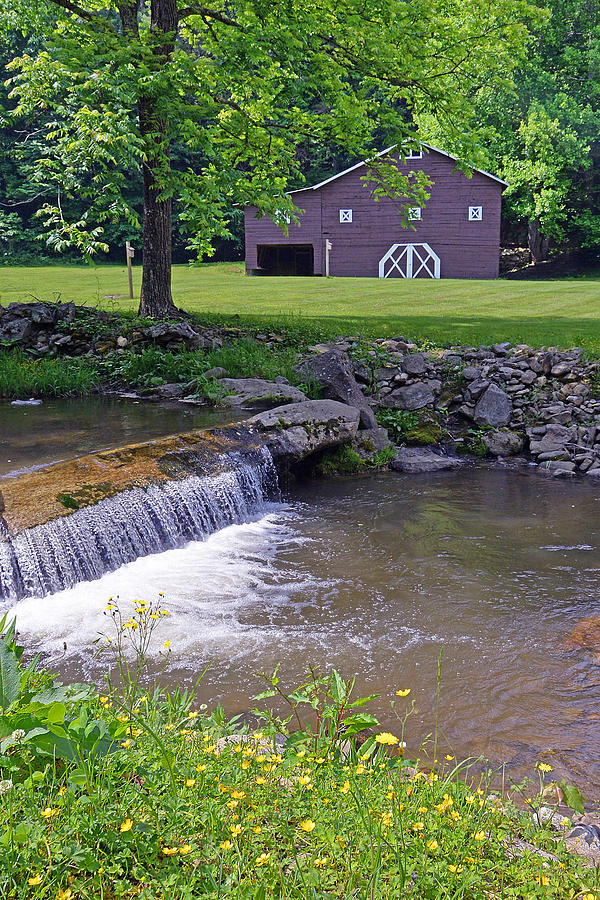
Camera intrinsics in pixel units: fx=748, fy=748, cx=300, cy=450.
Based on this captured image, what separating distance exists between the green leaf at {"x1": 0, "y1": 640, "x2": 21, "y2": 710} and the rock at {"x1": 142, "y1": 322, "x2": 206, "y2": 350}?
1103 centimetres

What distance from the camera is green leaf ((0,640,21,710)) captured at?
3182 mm

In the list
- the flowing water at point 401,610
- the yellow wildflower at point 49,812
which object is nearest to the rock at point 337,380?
the flowing water at point 401,610

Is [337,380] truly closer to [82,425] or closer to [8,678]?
[82,425]

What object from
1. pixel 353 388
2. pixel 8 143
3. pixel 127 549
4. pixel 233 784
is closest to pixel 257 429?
pixel 353 388

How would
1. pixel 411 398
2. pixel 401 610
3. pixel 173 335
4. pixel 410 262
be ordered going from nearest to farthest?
pixel 401 610
pixel 411 398
pixel 173 335
pixel 410 262

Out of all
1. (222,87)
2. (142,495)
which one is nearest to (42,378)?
(142,495)

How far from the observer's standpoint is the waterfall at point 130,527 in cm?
667

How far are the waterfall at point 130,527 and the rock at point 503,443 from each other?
13.5 ft

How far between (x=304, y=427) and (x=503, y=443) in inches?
142

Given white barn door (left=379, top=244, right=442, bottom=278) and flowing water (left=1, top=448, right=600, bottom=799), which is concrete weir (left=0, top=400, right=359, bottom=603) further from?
white barn door (left=379, top=244, right=442, bottom=278)

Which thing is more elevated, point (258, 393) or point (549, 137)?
point (549, 137)

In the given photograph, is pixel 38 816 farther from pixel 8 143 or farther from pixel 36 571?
pixel 8 143

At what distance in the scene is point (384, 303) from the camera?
21688mm

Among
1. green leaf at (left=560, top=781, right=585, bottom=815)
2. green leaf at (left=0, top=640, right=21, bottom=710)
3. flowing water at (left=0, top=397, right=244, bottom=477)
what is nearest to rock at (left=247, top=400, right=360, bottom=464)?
flowing water at (left=0, top=397, right=244, bottom=477)
